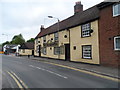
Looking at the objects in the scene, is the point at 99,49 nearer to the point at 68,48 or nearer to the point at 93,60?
the point at 93,60

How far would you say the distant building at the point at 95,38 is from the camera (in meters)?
13.2

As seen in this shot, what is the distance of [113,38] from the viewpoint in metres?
13.3

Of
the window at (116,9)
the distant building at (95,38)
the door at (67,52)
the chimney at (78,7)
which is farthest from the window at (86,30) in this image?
the chimney at (78,7)

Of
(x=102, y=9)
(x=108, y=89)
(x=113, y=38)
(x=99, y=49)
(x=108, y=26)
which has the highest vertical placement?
(x=102, y=9)

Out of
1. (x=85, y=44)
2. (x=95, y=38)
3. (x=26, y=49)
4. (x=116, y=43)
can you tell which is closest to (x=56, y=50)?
(x=85, y=44)

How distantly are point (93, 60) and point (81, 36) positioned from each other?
4.03 m

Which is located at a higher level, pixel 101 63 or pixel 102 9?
pixel 102 9

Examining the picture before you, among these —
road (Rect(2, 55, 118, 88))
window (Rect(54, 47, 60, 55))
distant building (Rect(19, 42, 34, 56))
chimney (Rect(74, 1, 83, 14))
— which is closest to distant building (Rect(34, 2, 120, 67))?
chimney (Rect(74, 1, 83, 14))

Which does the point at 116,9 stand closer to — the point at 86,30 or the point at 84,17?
the point at 86,30

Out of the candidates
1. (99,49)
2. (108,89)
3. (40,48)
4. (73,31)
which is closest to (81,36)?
(73,31)

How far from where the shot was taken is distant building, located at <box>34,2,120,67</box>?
13.2 m

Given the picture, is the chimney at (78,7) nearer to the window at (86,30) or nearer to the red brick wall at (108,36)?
the window at (86,30)

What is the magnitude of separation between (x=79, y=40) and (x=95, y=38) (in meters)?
3.23

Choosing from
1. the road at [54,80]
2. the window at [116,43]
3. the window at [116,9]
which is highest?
the window at [116,9]
